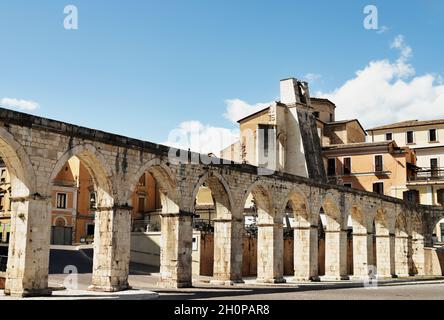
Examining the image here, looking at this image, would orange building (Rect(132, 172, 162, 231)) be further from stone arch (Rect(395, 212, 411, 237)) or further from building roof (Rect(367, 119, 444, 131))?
building roof (Rect(367, 119, 444, 131))

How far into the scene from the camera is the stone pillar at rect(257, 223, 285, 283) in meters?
22.9

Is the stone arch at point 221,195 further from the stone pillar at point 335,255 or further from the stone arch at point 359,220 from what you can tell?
the stone arch at point 359,220

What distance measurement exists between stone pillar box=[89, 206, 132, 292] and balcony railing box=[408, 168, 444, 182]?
28676mm

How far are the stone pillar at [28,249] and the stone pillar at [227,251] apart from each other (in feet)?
26.1

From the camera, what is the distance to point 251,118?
146ft

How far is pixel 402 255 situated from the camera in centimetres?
3403

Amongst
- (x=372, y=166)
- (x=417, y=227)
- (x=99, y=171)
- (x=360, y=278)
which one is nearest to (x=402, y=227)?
(x=417, y=227)

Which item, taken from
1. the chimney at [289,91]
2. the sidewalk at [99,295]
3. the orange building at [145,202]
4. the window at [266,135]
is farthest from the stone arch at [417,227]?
the sidewalk at [99,295]

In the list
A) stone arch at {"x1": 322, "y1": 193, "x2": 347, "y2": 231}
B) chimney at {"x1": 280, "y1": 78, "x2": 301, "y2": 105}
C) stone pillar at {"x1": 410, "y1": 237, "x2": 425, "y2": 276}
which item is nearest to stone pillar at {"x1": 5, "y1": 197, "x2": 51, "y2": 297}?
stone arch at {"x1": 322, "y1": 193, "x2": 347, "y2": 231}

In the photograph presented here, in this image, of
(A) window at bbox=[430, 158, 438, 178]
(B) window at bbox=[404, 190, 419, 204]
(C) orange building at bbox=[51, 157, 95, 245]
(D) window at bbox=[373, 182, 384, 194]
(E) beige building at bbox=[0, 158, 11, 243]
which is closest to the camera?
(B) window at bbox=[404, 190, 419, 204]

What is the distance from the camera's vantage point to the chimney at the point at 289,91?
4150cm

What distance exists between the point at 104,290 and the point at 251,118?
96.6ft

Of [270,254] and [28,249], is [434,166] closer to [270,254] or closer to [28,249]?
[270,254]

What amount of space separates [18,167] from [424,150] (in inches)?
1454
